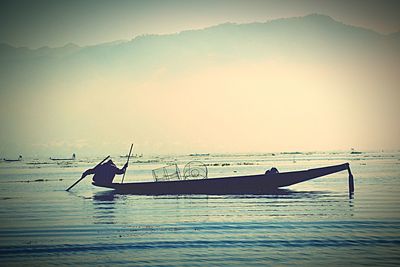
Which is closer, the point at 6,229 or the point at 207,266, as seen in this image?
the point at 207,266

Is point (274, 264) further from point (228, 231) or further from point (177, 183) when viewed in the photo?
point (177, 183)

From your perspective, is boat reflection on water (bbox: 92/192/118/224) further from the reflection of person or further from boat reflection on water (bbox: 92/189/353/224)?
the reflection of person

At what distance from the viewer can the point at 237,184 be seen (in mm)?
42781

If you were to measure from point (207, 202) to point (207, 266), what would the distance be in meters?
20.4

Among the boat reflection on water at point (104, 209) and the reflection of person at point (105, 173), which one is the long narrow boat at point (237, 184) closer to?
the reflection of person at point (105, 173)

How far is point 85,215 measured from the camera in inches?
1221

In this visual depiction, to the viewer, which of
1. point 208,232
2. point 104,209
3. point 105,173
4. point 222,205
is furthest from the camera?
point 105,173

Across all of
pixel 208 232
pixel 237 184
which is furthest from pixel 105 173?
pixel 208 232

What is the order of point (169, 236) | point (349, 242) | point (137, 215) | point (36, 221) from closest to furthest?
point (349, 242) → point (169, 236) → point (36, 221) → point (137, 215)

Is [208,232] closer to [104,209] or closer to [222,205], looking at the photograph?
[222,205]

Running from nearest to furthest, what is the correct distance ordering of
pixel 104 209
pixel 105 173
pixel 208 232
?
pixel 208 232 → pixel 104 209 → pixel 105 173

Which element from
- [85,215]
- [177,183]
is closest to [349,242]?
[85,215]

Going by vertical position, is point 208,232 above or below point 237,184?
below

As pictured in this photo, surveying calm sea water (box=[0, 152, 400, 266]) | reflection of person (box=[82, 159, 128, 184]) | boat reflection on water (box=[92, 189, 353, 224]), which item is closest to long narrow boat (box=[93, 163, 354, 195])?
boat reflection on water (box=[92, 189, 353, 224])
